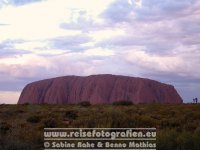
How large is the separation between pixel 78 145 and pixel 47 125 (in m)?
8.53

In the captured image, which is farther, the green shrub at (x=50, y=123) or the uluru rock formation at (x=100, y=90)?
the uluru rock formation at (x=100, y=90)

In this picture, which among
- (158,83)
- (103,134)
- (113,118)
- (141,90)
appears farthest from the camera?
(158,83)

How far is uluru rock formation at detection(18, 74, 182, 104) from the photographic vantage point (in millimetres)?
115188

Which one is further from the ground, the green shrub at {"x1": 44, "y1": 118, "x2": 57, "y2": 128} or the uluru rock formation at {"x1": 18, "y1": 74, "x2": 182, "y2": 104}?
the uluru rock formation at {"x1": 18, "y1": 74, "x2": 182, "y2": 104}

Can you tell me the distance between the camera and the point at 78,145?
13.5 meters

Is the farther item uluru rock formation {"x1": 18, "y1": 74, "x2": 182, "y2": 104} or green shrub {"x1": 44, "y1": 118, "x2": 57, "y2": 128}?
uluru rock formation {"x1": 18, "y1": 74, "x2": 182, "y2": 104}

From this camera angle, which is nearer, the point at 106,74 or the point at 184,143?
the point at 184,143

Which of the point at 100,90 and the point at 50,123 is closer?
the point at 50,123

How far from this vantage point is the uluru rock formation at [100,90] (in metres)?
115

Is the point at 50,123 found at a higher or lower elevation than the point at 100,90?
lower

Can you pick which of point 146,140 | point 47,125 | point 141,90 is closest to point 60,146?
point 146,140

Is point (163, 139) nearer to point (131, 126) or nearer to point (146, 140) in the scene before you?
point (146, 140)

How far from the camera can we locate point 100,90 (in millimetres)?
119188

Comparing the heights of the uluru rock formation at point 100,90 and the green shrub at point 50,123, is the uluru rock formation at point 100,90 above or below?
above
